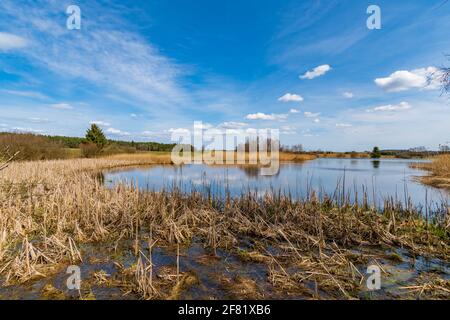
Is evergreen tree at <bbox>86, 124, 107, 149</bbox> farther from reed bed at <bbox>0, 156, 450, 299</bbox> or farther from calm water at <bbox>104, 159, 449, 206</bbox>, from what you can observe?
reed bed at <bbox>0, 156, 450, 299</bbox>

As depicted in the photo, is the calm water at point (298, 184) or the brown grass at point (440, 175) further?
the brown grass at point (440, 175)

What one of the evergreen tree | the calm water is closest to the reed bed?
the calm water

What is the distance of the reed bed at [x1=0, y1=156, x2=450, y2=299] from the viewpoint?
337 cm

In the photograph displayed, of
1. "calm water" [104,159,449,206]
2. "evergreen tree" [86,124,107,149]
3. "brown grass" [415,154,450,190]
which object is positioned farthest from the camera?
"evergreen tree" [86,124,107,149]

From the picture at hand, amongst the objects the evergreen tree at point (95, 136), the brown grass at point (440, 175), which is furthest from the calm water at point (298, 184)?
the evergreen tree at point (95, 136)

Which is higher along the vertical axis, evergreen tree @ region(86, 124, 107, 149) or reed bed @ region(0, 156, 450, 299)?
evergreen tree @ region(86, 124, 107, 149)

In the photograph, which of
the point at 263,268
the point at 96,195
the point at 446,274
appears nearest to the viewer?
the point at 446,274

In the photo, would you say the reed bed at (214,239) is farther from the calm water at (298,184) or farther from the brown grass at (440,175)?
the brown grass at (440,175)

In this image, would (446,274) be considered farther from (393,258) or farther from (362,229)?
(362,229)

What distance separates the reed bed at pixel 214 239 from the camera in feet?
11.1

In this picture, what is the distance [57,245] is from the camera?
434cm
